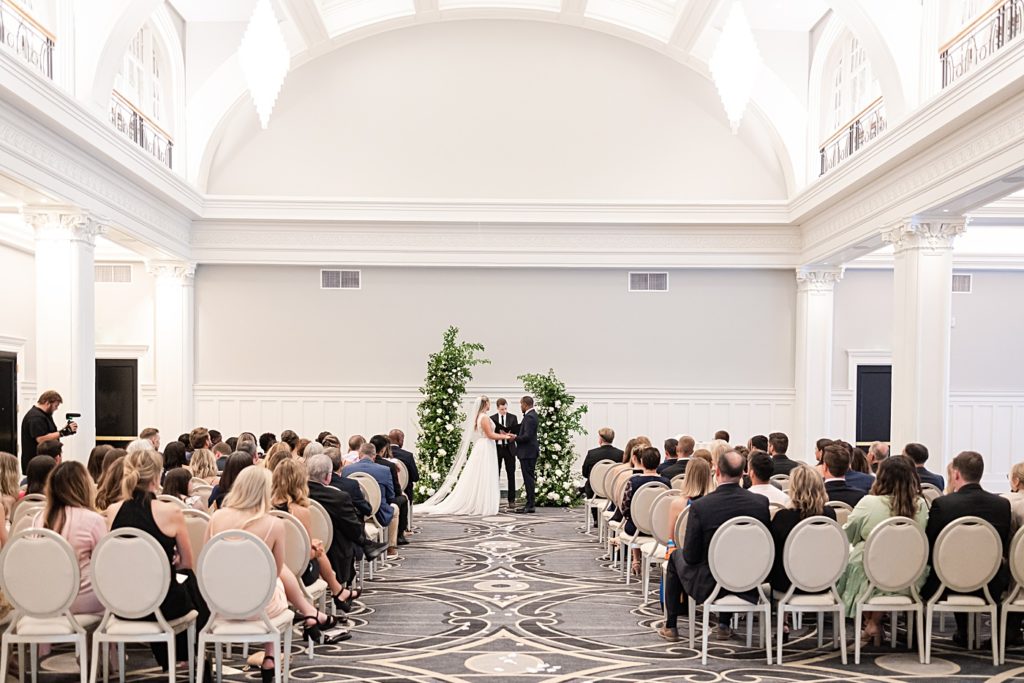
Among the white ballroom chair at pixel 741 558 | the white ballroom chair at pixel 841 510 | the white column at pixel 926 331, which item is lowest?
the white ballroom chair at pixel 741 558

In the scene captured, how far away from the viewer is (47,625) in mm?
5258

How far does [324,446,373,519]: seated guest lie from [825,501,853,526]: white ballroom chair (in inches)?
152

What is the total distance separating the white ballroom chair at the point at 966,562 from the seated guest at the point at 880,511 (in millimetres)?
216

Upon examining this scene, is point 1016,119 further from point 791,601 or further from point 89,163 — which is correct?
point 89,163

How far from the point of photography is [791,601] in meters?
6.15

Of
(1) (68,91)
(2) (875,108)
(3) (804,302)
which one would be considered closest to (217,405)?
(1) (68,91)

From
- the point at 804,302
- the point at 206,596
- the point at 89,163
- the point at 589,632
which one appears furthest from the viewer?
the point at 804,302

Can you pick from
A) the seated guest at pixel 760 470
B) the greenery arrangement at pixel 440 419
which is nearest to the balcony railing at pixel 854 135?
the greenery arrangement at pixel 440 419

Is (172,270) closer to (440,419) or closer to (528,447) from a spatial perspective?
(440,419)

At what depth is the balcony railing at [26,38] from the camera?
10.0 m

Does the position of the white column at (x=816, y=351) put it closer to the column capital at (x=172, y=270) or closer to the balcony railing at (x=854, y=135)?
the balcony railing at (x=854, y=135)

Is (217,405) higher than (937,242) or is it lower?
lower

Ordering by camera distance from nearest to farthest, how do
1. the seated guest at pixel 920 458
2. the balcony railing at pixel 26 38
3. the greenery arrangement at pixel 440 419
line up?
the seated guest at pixel 920 458 → the balcony railing at pixel 26 38 → the greenery arrangement at pixel 440 419

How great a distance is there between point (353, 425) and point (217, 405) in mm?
2684
